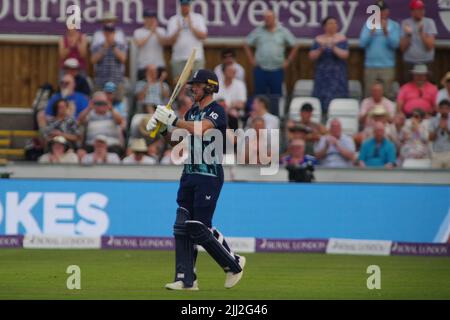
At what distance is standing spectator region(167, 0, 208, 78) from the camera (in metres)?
20.1

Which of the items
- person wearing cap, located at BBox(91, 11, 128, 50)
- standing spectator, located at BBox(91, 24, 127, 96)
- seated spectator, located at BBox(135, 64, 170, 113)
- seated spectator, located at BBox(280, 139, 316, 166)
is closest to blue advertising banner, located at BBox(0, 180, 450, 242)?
seated spectator, located at BBox(280, 139, 316, 166)

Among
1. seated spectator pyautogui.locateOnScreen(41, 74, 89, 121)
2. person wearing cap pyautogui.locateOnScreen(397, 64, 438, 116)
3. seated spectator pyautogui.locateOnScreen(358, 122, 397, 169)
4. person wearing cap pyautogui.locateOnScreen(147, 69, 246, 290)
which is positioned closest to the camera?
person wearing cap pyautogui.locateOnScreen(147, 69, 246, 290)

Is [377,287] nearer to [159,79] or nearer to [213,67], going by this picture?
[159,79]

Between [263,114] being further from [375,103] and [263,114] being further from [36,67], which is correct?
[36,67]

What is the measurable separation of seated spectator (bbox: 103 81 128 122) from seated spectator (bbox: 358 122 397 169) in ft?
13.0

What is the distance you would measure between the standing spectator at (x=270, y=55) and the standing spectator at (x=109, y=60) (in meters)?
2.20

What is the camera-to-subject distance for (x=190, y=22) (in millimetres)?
20188

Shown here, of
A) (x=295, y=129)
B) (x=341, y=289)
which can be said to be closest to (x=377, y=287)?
(x=341, y=289)

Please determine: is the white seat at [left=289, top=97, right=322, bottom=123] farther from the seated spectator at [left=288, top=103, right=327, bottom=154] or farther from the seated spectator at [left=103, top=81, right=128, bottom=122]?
the seated spectator at [left=103, top=81, right=128, bottom=122]

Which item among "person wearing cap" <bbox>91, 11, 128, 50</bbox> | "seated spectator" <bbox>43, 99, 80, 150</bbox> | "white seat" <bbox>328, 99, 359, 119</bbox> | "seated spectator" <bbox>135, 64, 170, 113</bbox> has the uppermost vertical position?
"person wearing cap" <bbox>91, 11, 128, 50</bbox>

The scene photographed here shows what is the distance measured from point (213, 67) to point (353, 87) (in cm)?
270

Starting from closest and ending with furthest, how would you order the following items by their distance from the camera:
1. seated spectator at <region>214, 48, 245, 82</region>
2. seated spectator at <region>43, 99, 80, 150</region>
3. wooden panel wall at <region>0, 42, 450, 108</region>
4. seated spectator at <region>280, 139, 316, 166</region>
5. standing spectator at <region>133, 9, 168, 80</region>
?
1. seated spectator at <region>280, 139, 316, 166</region>
2. seated spectator at <region>43, 99, 80, 150</region>
3. seated spectator at <region>214, 48, 245, 82</region>
4. standing spectator at <region>133, 9, 168, 80</region>
5. wooden panel wall at <region>0, 42, 450, 108</region>

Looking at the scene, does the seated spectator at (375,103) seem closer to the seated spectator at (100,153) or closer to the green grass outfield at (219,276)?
the green grass outfield at (219,276)

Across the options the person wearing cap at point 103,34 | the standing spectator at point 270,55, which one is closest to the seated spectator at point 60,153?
the person wearing cap at point 103,34
